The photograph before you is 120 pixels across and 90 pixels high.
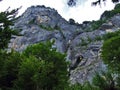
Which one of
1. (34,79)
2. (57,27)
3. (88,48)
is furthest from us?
(57,27)

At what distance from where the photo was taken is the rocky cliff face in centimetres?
11203

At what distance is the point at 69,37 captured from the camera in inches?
5965

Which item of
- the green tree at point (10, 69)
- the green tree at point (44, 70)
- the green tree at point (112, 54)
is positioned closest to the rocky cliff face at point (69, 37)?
the green tree at point (112, 54)

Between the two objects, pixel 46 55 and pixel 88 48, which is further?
pixel 88 48

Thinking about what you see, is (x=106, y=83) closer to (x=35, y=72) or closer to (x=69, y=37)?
(x=35, y=72)

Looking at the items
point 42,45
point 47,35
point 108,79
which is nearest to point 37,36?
point 47,35

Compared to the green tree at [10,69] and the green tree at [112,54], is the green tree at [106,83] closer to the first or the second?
the green tree at [10,69]

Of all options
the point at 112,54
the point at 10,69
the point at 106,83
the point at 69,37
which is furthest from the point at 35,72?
the point at 69,37

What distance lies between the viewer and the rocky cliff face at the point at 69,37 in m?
112

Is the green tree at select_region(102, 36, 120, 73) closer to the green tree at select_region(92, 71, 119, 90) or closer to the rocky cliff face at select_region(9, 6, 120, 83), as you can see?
the green tree at select_region(92, 71, 119, 90)

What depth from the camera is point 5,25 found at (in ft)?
73.5

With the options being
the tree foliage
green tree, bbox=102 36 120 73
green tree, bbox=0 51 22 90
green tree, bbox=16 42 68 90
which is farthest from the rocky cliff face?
green tree, bbox=0 51 22 90

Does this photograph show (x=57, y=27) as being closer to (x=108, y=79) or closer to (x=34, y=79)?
(x=34, y=79)

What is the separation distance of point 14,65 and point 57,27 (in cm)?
12362
